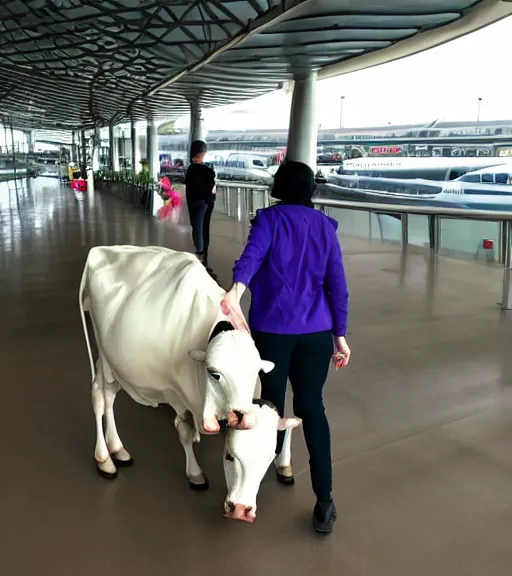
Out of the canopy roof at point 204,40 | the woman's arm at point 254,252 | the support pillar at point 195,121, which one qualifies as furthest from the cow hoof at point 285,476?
the support pillar at point 195,121

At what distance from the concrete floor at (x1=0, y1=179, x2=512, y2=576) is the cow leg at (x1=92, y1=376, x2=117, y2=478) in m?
0.06

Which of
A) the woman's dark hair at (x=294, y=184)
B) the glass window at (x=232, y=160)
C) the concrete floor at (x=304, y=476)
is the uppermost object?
the glass window at (x=232, y=160)

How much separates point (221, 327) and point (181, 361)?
0.94 feet

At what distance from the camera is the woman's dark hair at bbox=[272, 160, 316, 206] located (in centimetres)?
238

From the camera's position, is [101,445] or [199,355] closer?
[199,355]

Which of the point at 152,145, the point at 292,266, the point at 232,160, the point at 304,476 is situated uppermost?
the point at 152,145

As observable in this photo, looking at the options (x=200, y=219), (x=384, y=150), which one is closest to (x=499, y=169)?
(x=384, y=150)

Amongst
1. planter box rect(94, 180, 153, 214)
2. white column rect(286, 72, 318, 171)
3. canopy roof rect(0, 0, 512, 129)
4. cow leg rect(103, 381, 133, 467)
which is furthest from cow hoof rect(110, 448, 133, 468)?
white column rect(286, 72, 318, 171)

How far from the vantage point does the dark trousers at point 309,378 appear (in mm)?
2375

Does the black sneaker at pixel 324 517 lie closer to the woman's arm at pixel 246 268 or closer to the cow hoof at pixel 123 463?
the woman's arm at pixel 246 268

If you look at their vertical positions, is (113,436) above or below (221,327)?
below

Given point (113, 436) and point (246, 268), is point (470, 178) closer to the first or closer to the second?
point (113, 436)

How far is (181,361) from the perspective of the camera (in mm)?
2404

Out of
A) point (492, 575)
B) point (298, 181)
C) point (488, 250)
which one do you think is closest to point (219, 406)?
point (298, 181)
